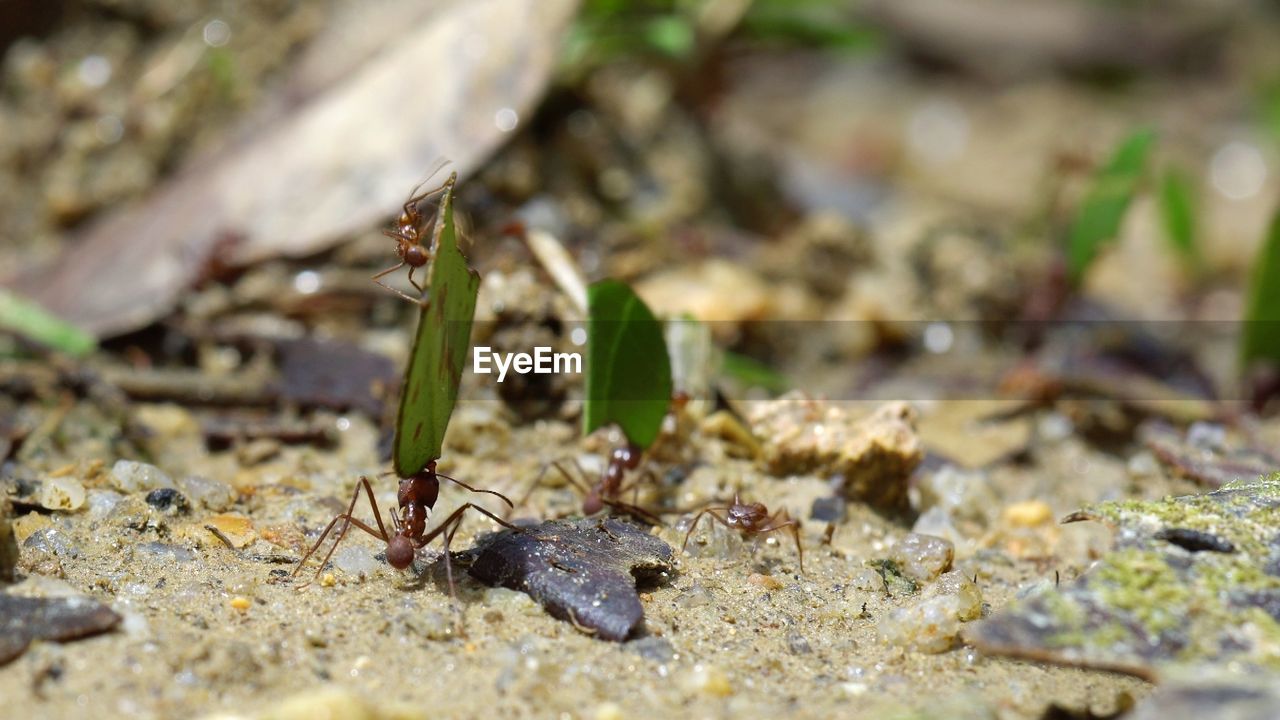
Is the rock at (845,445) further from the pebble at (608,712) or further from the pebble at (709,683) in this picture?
the pebble at (608,712)

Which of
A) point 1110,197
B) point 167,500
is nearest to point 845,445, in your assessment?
point 1110,197

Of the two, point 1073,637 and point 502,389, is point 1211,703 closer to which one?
point 1073,637

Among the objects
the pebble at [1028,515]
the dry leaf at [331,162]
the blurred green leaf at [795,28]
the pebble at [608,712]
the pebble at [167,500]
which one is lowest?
the pebble at [608,712]

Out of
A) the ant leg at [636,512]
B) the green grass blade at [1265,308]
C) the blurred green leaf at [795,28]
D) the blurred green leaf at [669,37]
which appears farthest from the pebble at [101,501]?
the blurred green leaf at [795,28]

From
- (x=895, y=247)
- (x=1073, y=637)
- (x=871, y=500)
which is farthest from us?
(x=895, y=247)

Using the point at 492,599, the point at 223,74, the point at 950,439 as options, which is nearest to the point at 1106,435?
the point at 950,439

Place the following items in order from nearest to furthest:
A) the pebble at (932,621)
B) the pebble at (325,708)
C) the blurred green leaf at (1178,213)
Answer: the pebble at (325,708)
the pebble at (932,621)
the blurred green leaf at (1178,213)

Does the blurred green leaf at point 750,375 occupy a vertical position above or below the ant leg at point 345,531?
above

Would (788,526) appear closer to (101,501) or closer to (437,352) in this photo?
(437,352)
